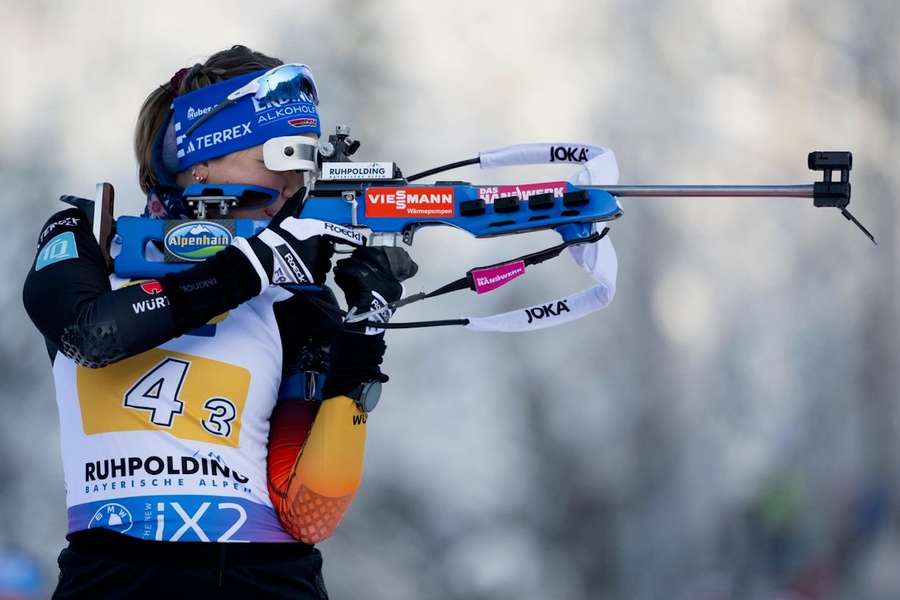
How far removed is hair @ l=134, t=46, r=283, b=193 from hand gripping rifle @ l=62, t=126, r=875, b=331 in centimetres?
16

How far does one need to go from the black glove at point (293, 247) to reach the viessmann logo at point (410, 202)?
0.07 metres

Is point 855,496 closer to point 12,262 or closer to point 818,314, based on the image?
point 818,314

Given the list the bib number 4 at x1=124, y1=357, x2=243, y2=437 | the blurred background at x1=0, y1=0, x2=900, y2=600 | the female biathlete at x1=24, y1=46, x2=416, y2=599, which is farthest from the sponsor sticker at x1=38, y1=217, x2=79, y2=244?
the blurred background at x1=0, y1=0, x2=900, y2=600

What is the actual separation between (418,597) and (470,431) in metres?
0.53

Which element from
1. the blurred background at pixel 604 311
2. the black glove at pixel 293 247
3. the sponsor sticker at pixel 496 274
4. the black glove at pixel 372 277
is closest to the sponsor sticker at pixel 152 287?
the black glove at pixel 293 247

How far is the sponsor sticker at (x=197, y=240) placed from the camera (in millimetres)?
1841

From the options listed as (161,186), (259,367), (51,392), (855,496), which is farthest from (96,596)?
(855,496)

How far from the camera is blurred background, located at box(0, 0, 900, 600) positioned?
3500 mm

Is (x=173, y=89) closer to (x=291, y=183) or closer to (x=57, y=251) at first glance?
(x=291, y=183)

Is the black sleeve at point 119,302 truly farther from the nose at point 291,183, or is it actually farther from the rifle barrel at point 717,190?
the rifle barrel at point 717,190

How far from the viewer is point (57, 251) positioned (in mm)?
1767

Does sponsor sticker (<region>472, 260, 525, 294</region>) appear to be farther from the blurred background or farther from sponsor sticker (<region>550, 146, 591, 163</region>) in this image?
the blurred background

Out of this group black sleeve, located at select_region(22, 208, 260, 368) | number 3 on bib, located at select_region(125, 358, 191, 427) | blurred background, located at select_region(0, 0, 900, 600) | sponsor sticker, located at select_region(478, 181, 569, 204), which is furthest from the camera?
blurred background, located at select_region(0, 0, 900, 600)

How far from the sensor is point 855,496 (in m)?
4.05
